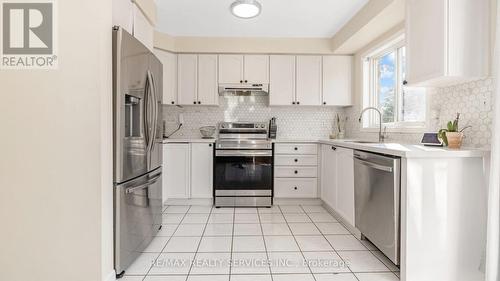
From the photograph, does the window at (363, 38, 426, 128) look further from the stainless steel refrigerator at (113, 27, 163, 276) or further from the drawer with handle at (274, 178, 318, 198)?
the stainless steel refrigerator at (113, 27, 163, 276)

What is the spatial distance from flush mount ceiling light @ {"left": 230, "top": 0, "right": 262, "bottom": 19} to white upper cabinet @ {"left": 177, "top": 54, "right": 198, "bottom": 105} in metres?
1.58

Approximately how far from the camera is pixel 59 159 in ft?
5.67

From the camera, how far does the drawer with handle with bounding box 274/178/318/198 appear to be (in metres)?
3.89

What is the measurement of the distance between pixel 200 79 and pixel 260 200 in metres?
1.98

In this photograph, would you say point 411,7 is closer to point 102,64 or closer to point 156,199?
point 102,64

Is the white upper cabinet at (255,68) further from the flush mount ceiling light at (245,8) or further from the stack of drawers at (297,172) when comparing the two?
the flush mount ceiling light at (245,8)

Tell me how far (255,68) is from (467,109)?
272 cm

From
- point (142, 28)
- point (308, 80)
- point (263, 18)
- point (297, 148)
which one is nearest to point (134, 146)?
point (142, 28)

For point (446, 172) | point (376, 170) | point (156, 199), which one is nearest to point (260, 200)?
point (156, 199)

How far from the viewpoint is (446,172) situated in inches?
71.0

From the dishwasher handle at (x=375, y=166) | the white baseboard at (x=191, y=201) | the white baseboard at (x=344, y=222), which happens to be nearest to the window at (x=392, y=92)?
the dishwasher handle at (x=375, y=166)

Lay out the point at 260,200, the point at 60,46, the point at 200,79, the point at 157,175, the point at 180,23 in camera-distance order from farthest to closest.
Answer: the point at 200,79
the point at 260,200
the point at 180,23
the point at 157,175
the point at 60,46

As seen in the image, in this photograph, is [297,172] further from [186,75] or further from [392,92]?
[186,75]

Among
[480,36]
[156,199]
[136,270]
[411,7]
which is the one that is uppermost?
[411,7]
